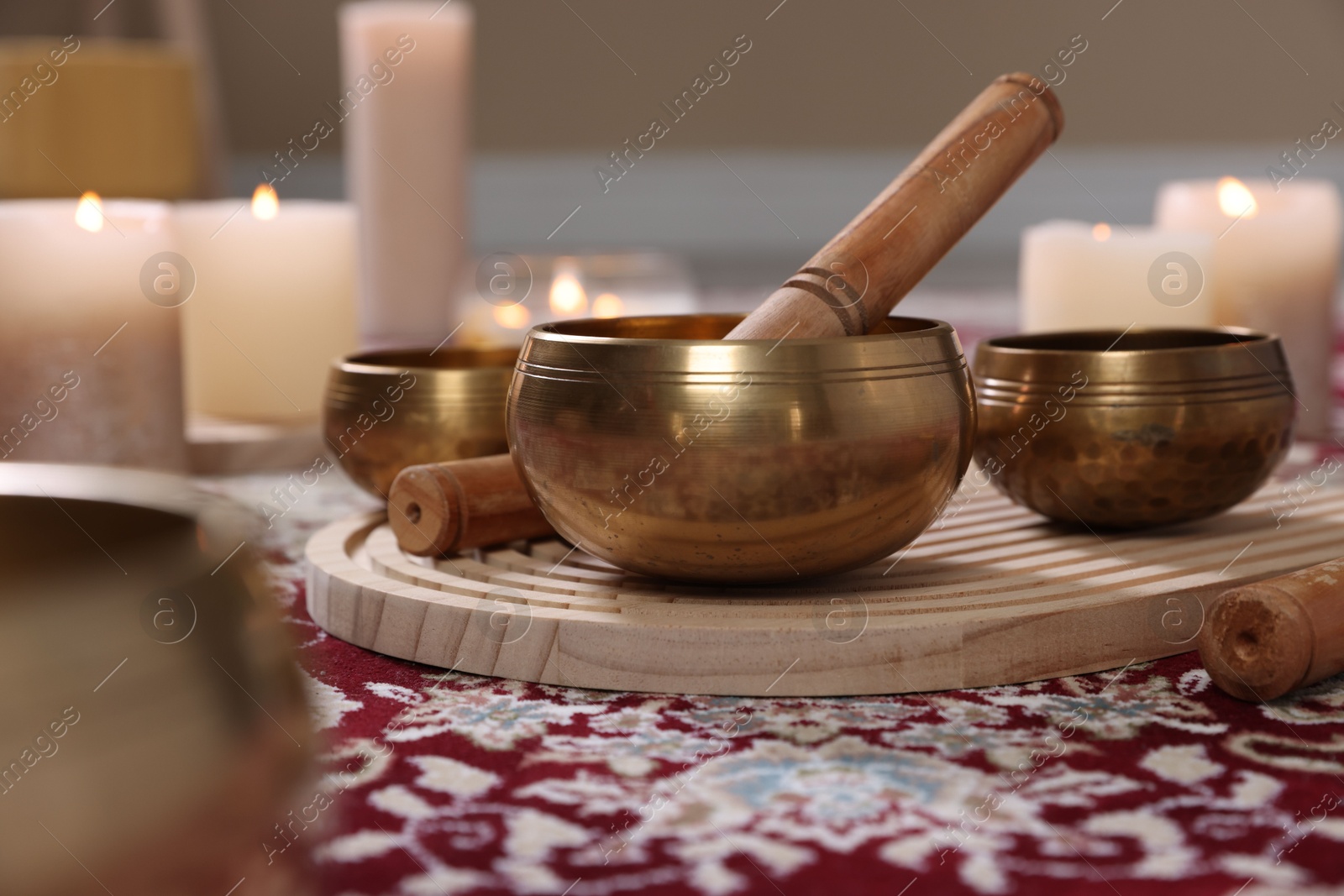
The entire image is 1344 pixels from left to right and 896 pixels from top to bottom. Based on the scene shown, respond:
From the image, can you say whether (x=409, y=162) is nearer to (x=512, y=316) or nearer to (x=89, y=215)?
(x=512, y=316)

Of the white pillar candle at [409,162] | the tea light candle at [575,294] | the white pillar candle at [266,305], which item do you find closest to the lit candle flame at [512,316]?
the tea light candle at [575,294]

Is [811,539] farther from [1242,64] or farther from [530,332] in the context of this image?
[1242,64]

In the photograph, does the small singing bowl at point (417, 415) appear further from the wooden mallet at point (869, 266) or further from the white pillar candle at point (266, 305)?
the white pillar candle at point (266, 305)

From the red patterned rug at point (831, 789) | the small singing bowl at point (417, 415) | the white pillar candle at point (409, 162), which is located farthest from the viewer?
Answer: the white pillar candle at point (409, 162)

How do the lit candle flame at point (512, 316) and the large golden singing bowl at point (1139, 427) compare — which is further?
the lit candle flame at point (512, 316)

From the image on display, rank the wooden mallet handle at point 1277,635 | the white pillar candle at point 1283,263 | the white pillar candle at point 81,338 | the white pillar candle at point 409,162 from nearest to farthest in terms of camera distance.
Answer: the wooden mallet handle at point 1277,635 < the white pillar candle at point 81,338 < the white pillar candle at point 1283,263 < the white pillar candle at point 409,162

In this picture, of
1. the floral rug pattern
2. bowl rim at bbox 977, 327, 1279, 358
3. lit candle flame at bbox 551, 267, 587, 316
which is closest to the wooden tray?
the floral rug pattern

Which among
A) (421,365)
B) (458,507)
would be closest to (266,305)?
(421,365)

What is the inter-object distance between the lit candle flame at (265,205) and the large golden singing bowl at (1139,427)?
2.73ft

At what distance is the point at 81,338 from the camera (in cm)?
119

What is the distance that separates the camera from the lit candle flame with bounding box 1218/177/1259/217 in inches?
55.9

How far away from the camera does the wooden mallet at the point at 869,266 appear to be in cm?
82

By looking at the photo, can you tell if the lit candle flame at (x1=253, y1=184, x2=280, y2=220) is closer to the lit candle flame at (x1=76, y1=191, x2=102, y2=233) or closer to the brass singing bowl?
the lit candle flame at (x1=76, y1=191, x2=102, y2=233)

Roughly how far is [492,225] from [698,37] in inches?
41.0
